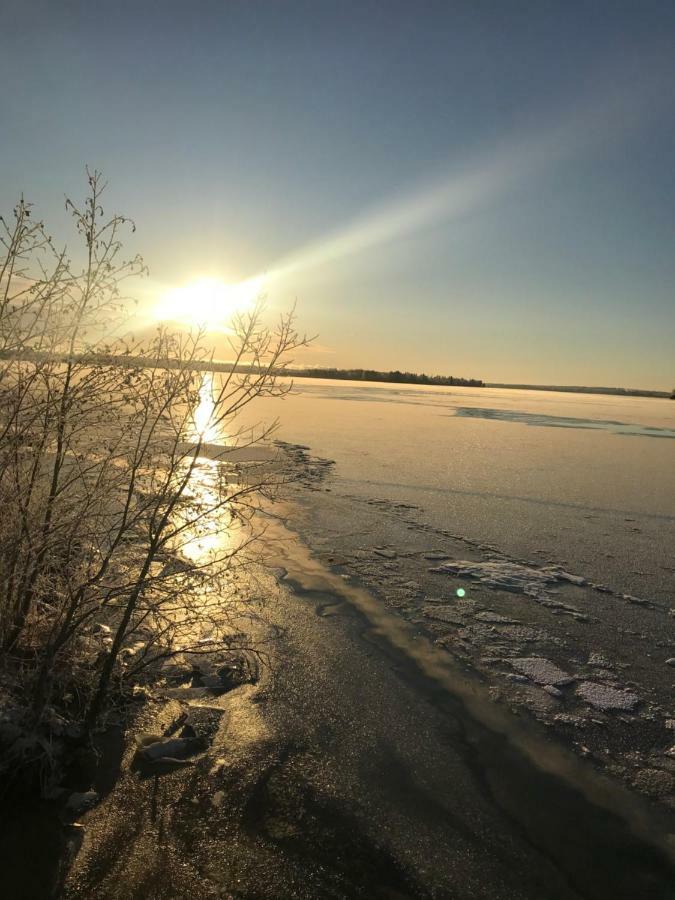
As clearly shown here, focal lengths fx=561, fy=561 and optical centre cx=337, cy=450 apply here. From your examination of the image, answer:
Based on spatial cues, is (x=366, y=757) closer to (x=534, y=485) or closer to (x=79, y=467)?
(x=79, y=467)

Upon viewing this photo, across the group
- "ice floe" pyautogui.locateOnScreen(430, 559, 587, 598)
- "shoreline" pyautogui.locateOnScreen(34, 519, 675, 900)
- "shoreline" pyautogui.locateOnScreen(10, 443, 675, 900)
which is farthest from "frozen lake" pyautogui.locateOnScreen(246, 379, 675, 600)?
"shoreline" pyautogui.locateOnScreen(34, 519, 675, 900)

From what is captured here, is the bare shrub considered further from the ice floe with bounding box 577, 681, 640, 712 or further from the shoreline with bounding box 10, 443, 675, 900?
the ice floe with bounding box 577, 681, 640, 712

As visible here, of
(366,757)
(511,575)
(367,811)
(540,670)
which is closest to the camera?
(367,811)

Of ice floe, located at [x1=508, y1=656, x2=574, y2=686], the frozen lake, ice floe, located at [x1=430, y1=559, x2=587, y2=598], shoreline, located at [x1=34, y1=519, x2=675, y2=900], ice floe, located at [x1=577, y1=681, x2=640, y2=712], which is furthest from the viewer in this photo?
the frozen lake

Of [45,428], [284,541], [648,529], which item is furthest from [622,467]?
[45,428]

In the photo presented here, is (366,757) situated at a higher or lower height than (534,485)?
lower

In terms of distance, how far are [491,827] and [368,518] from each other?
15.8ft

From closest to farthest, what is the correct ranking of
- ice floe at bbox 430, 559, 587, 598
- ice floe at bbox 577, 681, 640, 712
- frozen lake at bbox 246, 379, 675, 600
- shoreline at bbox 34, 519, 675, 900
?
1. shoreline at bbox 34, 519, 675, 900
2. ice floe at bbox 577, 681, 640, 712
3. ice floe at bbox 430, 559, 587, 598
4. frozen lake at bbox 246, 379, 675, 600

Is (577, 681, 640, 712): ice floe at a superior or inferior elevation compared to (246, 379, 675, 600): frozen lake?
inferior

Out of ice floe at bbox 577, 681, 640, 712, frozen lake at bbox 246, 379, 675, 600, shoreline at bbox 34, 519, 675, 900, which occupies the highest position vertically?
frozen lake at bbox 246, 379, 675, 600

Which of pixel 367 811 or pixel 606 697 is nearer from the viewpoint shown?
pixel 367 811

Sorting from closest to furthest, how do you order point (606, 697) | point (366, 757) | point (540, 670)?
point (366, 757)
point (606, 697)
point (540, 670)

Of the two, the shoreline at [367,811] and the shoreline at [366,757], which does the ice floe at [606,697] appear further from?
the shoreline at [367,811]

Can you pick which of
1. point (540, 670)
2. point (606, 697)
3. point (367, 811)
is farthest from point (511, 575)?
point (367, 811)
